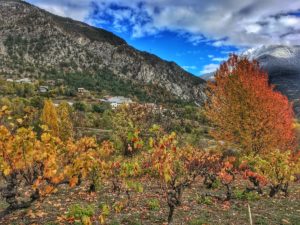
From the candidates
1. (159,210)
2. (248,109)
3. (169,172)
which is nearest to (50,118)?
(248,109)

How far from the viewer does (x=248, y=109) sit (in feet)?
94.0

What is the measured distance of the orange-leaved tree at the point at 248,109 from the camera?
28312 millimetres

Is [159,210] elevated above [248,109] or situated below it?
below

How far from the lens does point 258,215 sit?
16.8 metres

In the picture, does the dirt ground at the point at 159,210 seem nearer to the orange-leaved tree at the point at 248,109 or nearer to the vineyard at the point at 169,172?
the vineyard at the point at 169,172

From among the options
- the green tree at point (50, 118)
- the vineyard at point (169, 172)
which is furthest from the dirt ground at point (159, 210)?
the green tree at point (50, 118)

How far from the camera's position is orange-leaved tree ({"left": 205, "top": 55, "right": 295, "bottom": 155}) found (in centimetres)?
2831

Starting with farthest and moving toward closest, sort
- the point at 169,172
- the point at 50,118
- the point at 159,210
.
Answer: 1. the point at 50,118
2. the point at 159,210
3. the point at 169,172

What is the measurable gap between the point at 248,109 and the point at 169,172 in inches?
708

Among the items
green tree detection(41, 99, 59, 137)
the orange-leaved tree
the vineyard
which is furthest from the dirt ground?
green tree detection(41, 99, 59, 137)

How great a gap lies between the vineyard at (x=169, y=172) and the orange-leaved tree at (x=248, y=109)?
81 millimetres

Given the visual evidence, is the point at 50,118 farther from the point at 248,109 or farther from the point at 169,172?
the point at 169,172

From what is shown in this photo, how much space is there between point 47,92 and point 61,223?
5945 inches

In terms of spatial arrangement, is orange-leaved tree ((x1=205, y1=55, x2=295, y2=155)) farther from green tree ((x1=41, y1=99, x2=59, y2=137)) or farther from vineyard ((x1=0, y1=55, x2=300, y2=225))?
green tree ((x1=41, y1=99, x2=59, y2=137))
